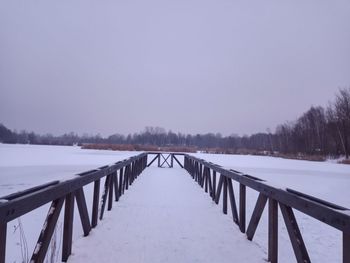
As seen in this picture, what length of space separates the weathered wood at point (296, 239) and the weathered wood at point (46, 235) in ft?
6.90

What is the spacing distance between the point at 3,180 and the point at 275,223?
34.4 feet

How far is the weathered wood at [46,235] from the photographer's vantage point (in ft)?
7.69

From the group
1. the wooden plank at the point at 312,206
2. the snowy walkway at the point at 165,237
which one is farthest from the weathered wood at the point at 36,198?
the wooden plank at the point at 312,206

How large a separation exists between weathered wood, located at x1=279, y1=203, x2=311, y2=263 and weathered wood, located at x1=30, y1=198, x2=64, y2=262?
210 cm

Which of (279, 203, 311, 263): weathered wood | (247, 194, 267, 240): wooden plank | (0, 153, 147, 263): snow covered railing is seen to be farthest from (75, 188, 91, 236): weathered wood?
(279, 203, 311, 263): weathered wood

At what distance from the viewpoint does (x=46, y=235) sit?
2475 millimetres

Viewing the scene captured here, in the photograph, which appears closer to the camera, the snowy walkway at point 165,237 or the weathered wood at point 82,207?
the snowy walkway at point 165,237

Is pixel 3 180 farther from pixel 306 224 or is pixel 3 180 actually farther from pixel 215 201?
pixel 306 224

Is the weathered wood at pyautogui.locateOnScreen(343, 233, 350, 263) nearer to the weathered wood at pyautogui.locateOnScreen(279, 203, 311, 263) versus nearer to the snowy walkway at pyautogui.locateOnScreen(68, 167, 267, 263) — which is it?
the weathered wood at pyautogui.locateOnScreen(279, 203, 311, 263)

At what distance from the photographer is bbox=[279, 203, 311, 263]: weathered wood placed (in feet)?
7.97

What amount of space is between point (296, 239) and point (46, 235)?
2.13 m

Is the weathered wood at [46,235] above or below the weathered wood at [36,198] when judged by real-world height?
below

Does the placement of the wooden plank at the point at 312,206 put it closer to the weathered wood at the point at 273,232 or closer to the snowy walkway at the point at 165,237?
the weathered wood at the point at 273,232

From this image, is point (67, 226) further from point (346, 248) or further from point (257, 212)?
point (346, 248)
